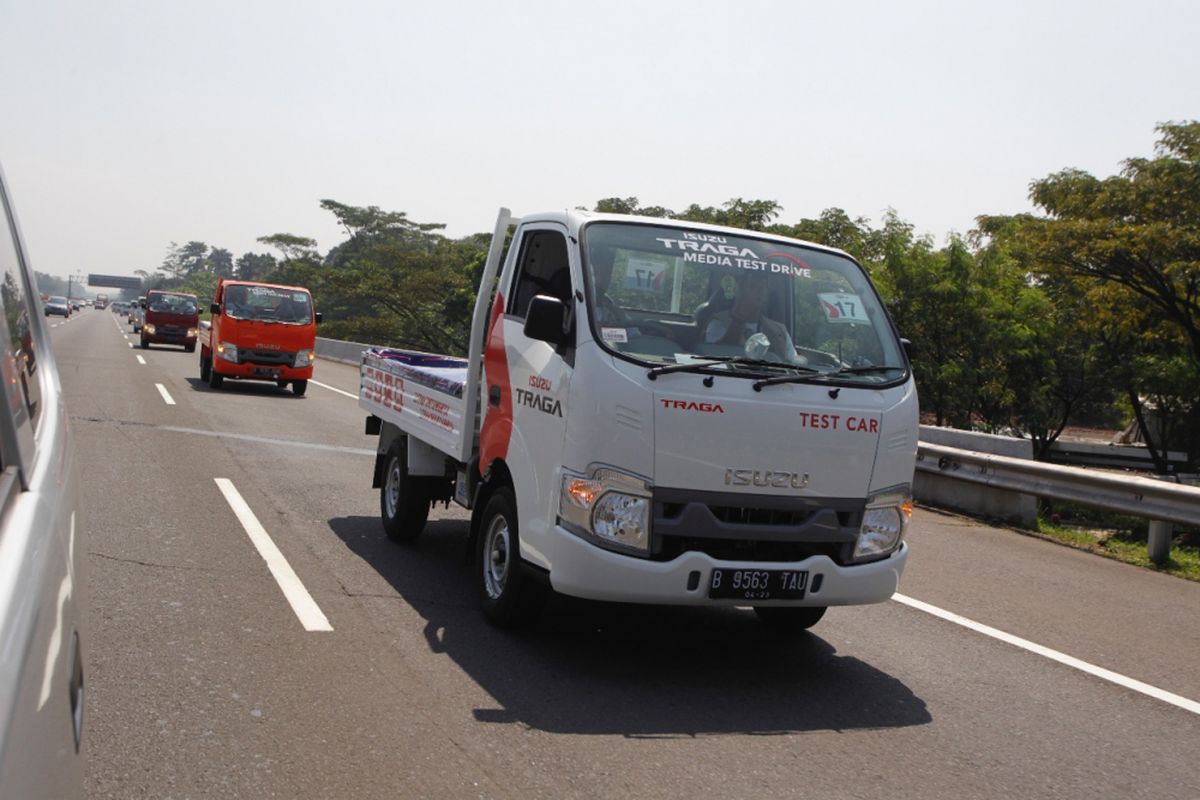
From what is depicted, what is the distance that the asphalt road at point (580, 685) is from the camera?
4426 mm

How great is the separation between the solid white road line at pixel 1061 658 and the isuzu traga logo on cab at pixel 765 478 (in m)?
2.06

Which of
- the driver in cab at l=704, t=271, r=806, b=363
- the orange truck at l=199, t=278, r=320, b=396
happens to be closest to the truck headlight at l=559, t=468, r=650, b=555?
the driver in cab at l=704, t=271, r=806, b=363

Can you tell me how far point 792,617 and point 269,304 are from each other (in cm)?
1766

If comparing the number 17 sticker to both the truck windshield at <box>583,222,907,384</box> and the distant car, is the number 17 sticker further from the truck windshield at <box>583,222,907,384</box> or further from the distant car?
the distant car

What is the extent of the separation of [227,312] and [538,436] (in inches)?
687

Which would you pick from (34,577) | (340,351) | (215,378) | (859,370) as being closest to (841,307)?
(859,370)

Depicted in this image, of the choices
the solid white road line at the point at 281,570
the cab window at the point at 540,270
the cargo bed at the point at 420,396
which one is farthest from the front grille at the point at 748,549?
the cargo bed at the point at 420,396

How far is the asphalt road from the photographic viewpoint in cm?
443

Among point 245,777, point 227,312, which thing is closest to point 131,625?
point 245,777

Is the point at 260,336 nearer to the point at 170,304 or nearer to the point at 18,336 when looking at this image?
the point at 170,304

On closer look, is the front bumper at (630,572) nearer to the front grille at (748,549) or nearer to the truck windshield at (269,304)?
the front grille at (748,549)

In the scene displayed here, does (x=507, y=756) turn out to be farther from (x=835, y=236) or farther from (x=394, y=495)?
(x=835, y=236)

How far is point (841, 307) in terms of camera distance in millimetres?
6500

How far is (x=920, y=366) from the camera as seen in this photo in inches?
1111
